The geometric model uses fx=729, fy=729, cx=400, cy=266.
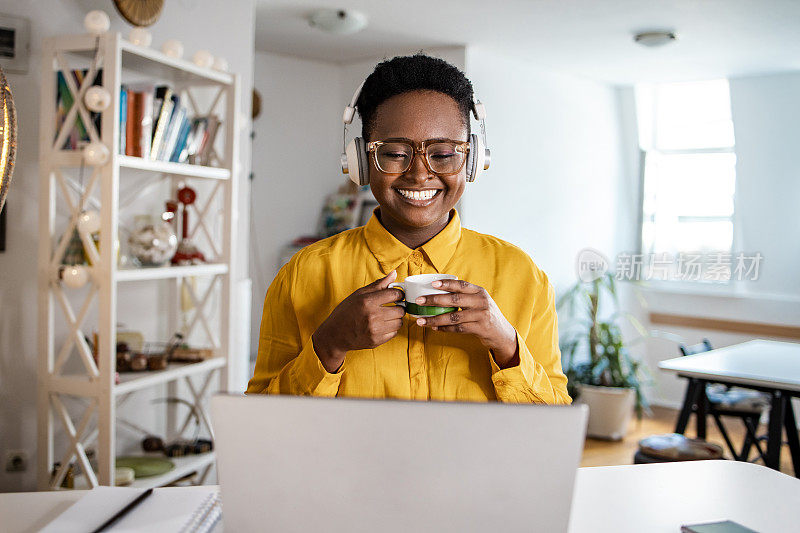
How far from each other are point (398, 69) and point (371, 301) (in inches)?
16.1

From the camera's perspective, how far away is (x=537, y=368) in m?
1.17

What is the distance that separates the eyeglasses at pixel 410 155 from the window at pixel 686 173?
520cm

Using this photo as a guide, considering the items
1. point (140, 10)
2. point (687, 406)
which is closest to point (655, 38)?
point (687, 406)

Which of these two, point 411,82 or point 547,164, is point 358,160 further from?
point 547,164

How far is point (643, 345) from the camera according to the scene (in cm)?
616

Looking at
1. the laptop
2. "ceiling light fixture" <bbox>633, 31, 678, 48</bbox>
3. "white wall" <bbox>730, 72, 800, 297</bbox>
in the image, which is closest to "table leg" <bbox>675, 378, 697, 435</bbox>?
"ceiling light fixture" <bbox>633, 31, 678, 48</bbox>

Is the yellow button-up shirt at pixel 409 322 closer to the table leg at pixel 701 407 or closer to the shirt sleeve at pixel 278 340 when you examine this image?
the shirt sleeve at pixel 278 340

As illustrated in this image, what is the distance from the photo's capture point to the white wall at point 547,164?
15.8ft

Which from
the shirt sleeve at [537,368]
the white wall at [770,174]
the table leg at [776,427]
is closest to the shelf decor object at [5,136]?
the shirt sleeve at [537,368]

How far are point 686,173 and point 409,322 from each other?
537 centimetres

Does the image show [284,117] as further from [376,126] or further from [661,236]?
[376,126]

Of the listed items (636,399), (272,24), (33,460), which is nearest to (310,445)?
(33,460)

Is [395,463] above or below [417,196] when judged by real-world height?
below

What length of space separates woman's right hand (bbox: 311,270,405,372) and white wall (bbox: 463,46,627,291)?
3.52 meters
